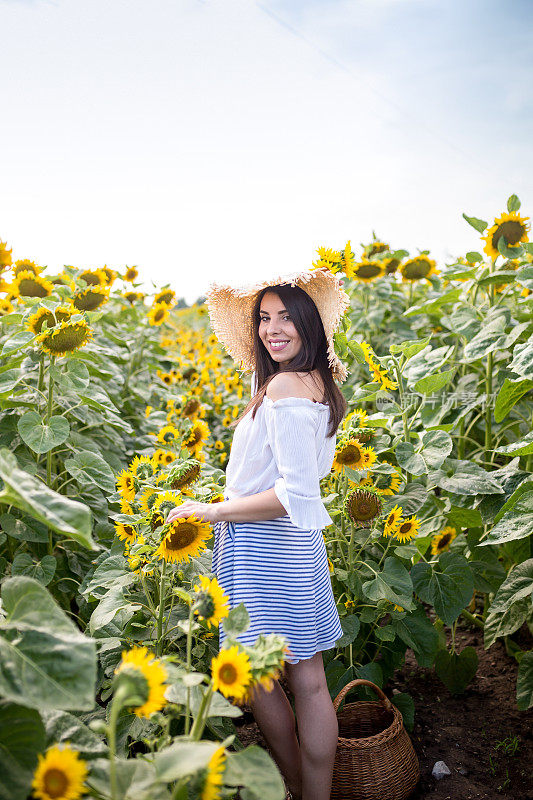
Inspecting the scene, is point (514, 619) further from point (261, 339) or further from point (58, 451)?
point (58, 451)

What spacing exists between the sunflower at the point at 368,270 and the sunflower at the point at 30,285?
67.7 inches

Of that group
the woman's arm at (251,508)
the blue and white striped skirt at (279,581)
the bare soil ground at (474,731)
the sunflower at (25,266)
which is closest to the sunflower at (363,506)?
the blue and white striped skirt at (279,581)

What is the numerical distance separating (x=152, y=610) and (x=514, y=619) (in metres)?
1.24

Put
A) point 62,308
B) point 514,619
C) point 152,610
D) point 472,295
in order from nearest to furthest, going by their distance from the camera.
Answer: point 152,610 → point 62,308 → point 514,619 → point 472,295

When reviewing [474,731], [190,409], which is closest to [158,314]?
[190,409]

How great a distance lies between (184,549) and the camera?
1634mm

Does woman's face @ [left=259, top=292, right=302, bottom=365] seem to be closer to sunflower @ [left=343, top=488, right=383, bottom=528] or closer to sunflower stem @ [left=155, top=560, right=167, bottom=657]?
sunflower @ [left=343, top=488, right=383, bottom=528]

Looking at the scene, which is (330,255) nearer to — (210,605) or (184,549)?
(184,549)

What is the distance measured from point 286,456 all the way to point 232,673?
735mm

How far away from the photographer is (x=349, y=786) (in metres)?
1.88

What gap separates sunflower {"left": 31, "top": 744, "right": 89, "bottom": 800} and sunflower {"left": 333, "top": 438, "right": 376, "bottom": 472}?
130 cm

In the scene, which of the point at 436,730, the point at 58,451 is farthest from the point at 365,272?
the point at 436,730

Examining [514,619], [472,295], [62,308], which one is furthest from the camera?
[472,295]

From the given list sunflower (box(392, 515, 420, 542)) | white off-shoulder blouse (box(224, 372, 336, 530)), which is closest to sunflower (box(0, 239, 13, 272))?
white off-shoulder blouse (box(224, 372, 336, 530))
